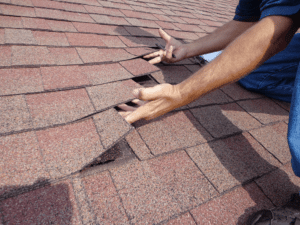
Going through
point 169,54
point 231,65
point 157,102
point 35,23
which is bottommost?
point 157,102

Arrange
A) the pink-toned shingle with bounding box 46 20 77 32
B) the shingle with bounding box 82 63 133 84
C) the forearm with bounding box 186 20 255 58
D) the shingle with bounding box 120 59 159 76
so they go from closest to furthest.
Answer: the shingle with bounding box 82 63 133 84, the shingle with bounding box 120 59 159 76, the pink-toned shingle with bounding box 46 20 77 32, the forearm with bounding box 186 20 255 58

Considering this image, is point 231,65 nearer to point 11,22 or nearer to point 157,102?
point 157,102

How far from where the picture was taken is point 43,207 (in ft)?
2.49

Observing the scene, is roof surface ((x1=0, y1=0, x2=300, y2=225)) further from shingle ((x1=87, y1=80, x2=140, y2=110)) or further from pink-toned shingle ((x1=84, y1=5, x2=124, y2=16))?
pink-toned shingle ((x1=84, y1=5, x2=124, y2=16))

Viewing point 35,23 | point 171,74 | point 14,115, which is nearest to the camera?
point 14,115

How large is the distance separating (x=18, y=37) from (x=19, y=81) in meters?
0.57

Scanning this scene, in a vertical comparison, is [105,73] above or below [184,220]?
above

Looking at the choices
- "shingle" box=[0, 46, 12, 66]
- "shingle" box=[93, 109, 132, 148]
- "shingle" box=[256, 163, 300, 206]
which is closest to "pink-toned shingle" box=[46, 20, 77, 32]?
"shingle" box=[0, 46, 12, 66]

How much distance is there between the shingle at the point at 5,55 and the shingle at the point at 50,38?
9.9 inches

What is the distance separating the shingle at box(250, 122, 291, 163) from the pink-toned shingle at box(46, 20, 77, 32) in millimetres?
2080

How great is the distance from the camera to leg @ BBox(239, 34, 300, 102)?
198cm

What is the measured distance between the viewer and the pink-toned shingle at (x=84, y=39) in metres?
1.71

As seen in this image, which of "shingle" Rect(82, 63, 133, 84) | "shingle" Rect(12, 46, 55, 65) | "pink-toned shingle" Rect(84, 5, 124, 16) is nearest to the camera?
"shingle" Rect(12, 46, 55, 65)

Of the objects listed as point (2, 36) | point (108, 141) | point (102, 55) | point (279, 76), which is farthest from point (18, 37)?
point (279, 76)
